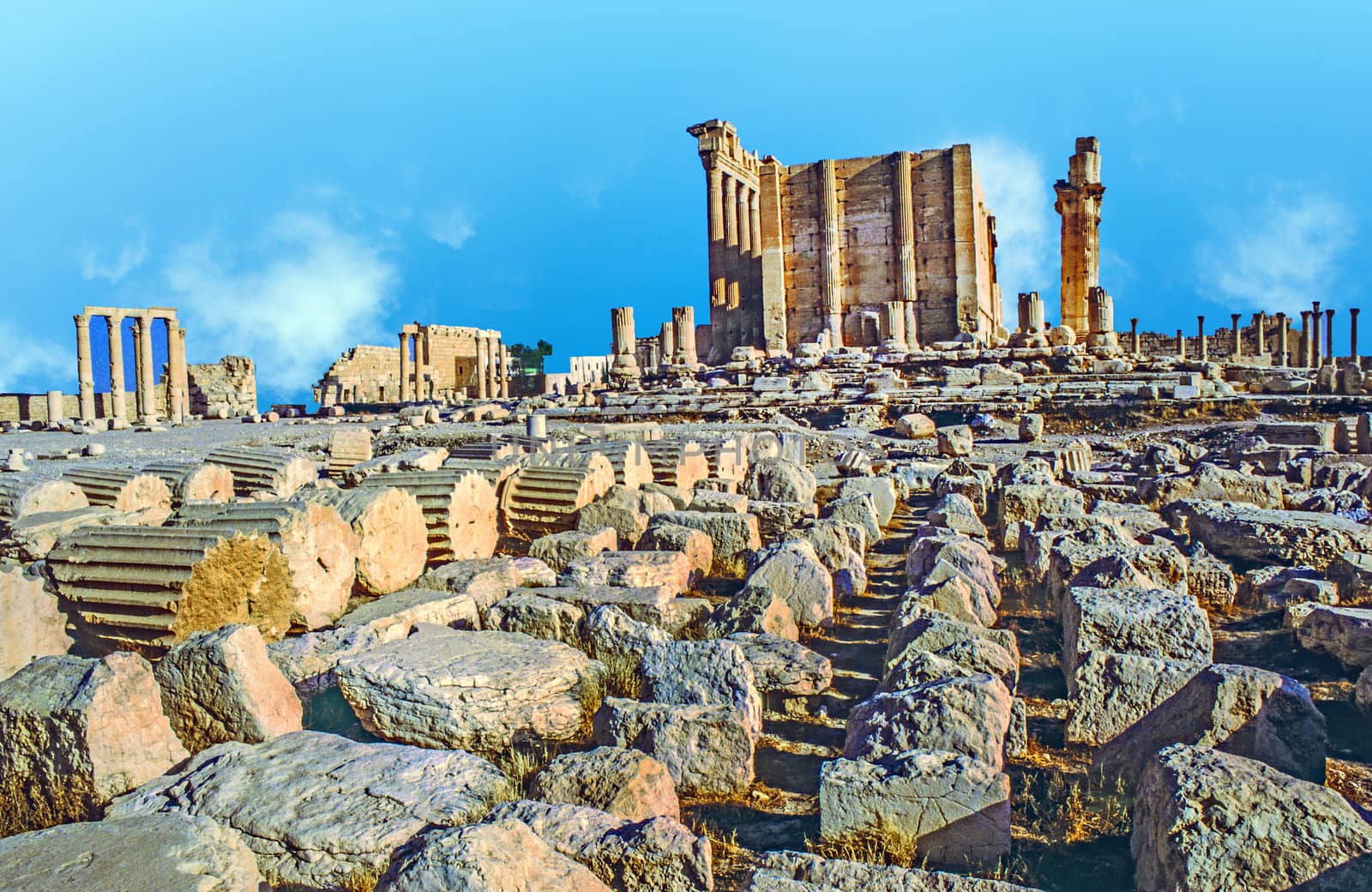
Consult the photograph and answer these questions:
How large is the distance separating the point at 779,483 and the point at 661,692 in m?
5.75

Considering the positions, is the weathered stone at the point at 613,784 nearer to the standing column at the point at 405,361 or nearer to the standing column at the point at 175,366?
the standing column at the point at 175,366

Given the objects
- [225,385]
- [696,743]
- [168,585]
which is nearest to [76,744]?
[168,585]

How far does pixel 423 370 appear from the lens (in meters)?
39.3

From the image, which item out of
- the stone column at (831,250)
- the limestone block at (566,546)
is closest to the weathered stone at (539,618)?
the limestone block at (566,546)

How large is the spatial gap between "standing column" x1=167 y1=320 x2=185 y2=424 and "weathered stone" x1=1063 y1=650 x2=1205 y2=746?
115 feet

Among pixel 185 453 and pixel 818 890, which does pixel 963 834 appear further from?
pixel 185 453

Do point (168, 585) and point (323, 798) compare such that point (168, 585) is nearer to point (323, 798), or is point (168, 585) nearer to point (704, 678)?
point (323, 798)

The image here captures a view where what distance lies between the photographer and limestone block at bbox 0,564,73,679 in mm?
5047

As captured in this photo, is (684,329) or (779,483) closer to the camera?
(779,483)

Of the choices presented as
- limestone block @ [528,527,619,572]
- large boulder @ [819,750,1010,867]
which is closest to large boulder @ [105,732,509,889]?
large boulder @ [819,750,1010,867]

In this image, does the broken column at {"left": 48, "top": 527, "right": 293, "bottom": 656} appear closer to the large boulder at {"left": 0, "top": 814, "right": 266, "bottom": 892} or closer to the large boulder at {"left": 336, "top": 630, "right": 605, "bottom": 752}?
the large boulder at {"left": 336, "top": 630, "right": 605, "bottom": 752}

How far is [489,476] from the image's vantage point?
784cm

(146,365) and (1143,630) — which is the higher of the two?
(146,365)

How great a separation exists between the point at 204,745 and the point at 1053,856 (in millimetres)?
3293
